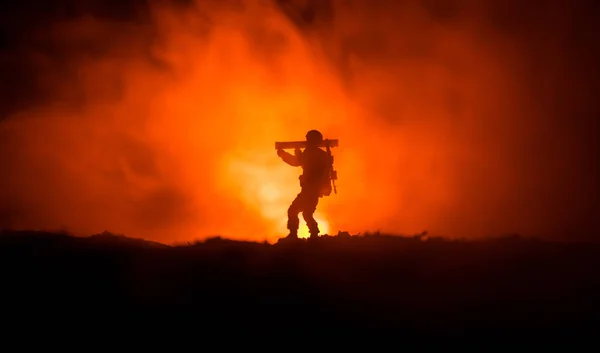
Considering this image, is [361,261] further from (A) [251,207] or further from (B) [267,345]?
(A) [251,207]

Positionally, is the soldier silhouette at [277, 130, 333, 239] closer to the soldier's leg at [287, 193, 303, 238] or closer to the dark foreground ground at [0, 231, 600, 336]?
the soldier's leg at [287, 193, 303, 238]

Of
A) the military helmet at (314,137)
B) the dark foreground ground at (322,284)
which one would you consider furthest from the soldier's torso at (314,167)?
the dark foreground ground at (322,284)

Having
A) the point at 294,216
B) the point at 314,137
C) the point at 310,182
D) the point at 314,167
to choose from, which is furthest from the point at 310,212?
the point at 314,137

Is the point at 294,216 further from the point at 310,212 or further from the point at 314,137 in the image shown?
the point at 314,137

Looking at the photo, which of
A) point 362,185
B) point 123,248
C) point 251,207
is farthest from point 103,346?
point 362,185

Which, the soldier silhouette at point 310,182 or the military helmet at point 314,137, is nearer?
the soldier silhouette at point 310,182

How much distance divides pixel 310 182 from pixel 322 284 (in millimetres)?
5183

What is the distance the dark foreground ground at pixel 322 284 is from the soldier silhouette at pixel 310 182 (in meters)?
2.89

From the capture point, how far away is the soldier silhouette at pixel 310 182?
15242 mm

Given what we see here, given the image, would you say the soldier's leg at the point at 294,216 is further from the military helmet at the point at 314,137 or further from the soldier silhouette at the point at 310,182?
the military helmet at the point at 314,137

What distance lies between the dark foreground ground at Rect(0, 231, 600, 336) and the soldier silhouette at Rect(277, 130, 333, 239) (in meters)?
2.89

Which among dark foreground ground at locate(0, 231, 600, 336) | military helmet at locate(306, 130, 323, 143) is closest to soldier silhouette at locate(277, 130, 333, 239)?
military helmet at locate(306, 130, 323, 143)

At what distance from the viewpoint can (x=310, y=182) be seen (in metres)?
15.3

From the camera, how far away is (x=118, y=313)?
959cm
